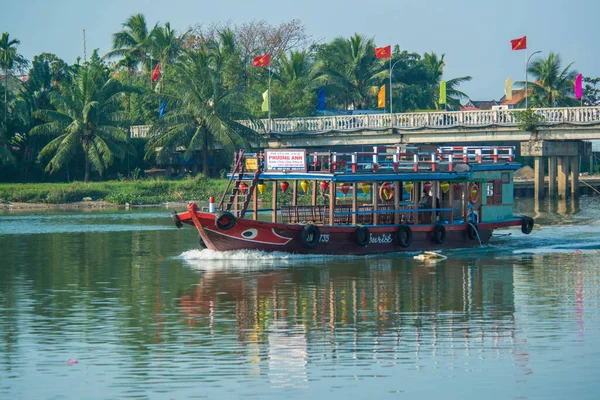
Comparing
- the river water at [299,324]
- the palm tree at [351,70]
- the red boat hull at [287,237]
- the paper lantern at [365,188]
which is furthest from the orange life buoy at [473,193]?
the palm tree at [351,70]

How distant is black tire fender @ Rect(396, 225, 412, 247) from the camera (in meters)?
30.6

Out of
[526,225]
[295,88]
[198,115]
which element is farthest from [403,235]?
[295,88]

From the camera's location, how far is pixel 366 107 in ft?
268

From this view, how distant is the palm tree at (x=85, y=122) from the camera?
202 feet

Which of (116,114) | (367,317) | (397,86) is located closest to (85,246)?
(367,317)

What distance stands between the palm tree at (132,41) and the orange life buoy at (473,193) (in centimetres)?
5036

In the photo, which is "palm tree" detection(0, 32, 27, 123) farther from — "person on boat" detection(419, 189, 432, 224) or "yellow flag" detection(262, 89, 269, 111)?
"person on boat" detection(419, 189, 432, 224)

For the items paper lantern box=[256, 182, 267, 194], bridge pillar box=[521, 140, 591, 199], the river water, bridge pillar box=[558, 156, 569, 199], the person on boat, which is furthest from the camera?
bridge pillar box=[558, 156, 569, 199]

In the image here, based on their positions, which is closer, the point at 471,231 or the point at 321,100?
the point at 471,231

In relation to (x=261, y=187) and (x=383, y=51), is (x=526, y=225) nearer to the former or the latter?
(x=261, y=187)

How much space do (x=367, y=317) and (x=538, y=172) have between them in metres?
41.7

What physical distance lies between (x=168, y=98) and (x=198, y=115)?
2564 mm

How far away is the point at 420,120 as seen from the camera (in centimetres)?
6056

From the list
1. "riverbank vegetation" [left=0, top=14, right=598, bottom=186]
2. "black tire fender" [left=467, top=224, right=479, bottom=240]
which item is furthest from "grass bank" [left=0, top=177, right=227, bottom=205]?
"black tire fender" [left=467, top=224, right=479, bottom=240]
